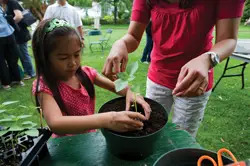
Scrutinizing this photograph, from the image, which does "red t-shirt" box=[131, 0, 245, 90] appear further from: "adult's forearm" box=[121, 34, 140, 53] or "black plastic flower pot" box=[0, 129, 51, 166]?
"black plastic flower pot" box=[0, 129, 51, 166]

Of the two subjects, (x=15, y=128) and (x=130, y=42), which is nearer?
(x=15, y=128)

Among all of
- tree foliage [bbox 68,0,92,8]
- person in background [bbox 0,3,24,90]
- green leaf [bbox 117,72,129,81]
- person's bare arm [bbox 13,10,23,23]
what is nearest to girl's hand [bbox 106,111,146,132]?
green leaf [bbox 117,72,129,81]

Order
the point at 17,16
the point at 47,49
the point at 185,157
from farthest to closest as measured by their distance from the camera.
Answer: the point at 17,16
the point at 47,49
the point at 185,157

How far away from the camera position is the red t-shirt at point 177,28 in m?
0.97

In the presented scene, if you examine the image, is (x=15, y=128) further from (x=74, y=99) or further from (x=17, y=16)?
(x=17, y=16)

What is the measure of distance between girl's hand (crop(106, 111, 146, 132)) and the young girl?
6cm

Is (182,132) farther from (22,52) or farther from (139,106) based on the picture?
(22,52)

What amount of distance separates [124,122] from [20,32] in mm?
3478

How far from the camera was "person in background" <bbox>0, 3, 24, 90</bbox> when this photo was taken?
10.1 feet

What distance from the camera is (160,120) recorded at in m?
0.80

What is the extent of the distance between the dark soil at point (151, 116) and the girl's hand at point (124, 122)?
0.02 metres

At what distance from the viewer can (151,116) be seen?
2.71ft

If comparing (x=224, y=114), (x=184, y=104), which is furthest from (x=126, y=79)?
(x=224, y=114)

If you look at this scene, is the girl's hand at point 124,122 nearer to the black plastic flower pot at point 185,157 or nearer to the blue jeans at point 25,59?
the black plastic flower pot at point 185,157
